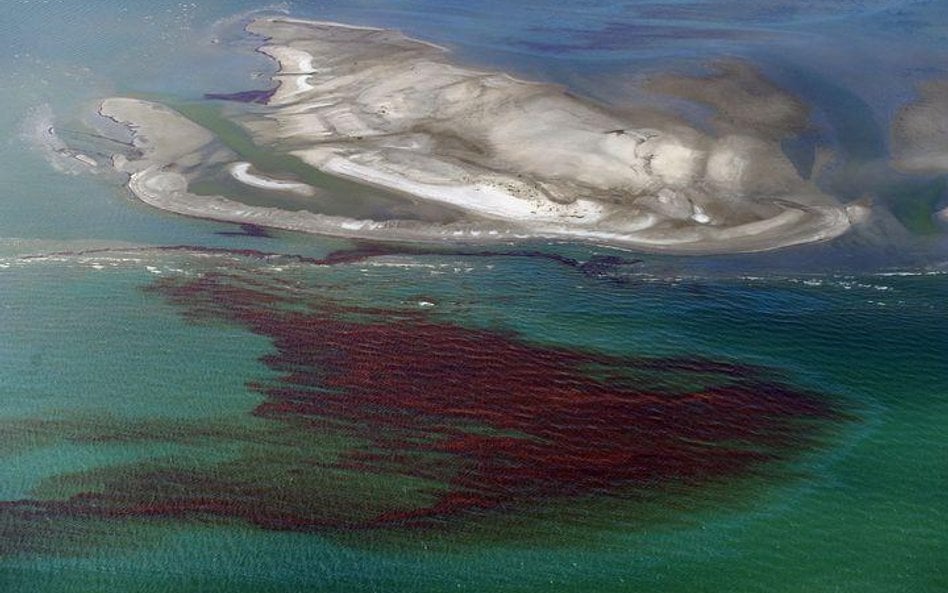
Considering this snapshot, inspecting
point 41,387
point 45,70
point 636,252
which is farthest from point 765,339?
point 45,70

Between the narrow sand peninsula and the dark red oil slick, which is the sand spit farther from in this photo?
the dark red oil slick

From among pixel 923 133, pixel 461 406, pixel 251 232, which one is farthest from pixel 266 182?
pixel 923 133

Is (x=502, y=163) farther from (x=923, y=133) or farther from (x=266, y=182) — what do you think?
(x=923, y=133)

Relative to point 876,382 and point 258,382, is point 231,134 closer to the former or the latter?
point 258,382

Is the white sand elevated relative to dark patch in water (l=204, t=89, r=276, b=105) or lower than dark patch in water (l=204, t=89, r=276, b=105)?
lower

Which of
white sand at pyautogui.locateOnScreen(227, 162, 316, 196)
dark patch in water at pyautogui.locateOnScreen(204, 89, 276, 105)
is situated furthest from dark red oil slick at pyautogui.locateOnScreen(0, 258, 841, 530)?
dark patch in water at pyautogui.locateOnScreen(204, 89, 276, 105)

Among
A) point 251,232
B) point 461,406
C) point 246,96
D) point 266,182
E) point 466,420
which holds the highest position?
point 246,96
